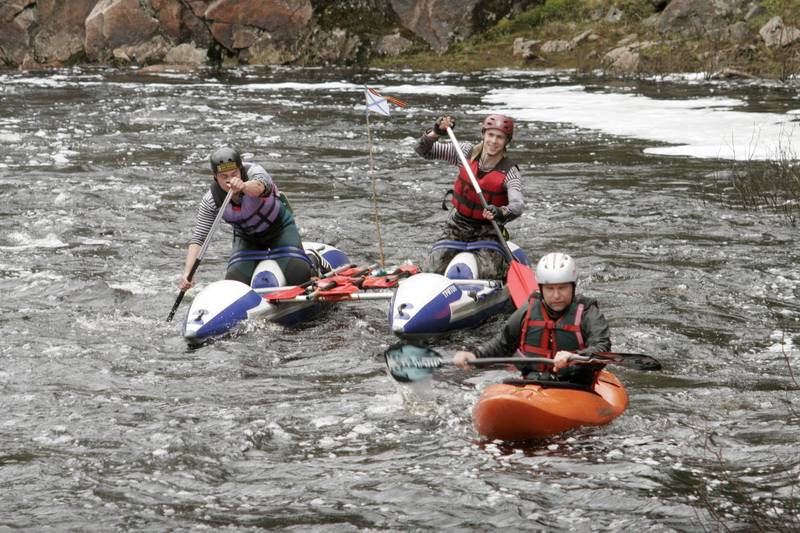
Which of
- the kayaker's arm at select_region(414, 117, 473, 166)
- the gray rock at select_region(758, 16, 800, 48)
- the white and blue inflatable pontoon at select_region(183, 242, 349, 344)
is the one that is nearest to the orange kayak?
the white and blue inflatable pontoon at select_region(183, 242, 349, 344)

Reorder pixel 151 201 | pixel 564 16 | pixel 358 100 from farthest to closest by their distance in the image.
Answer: pixel 564 16
pixel 358 100
pixel 151 201

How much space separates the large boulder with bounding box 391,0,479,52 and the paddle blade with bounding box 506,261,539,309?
87.6 feet

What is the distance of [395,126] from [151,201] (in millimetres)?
7663

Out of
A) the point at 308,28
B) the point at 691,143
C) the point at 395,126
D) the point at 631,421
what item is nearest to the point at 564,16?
the point at 308,28

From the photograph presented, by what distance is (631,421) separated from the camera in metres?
6.77

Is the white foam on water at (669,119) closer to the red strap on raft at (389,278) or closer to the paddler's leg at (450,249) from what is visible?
the paddler's leg at (450,249)

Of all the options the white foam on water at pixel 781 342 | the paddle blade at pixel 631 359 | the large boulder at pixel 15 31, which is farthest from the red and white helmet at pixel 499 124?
the large boulder at pixel 15 31

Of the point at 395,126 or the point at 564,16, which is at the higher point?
the point at 564,16

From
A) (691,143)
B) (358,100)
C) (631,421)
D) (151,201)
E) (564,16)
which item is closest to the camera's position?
(631,421)

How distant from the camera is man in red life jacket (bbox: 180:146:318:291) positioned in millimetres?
9273

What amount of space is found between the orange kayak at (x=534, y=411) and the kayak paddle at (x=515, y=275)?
2508mm

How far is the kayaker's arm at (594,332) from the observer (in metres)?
6.54

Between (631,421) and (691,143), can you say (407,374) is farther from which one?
(691,143)

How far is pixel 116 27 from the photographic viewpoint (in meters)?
37.6
